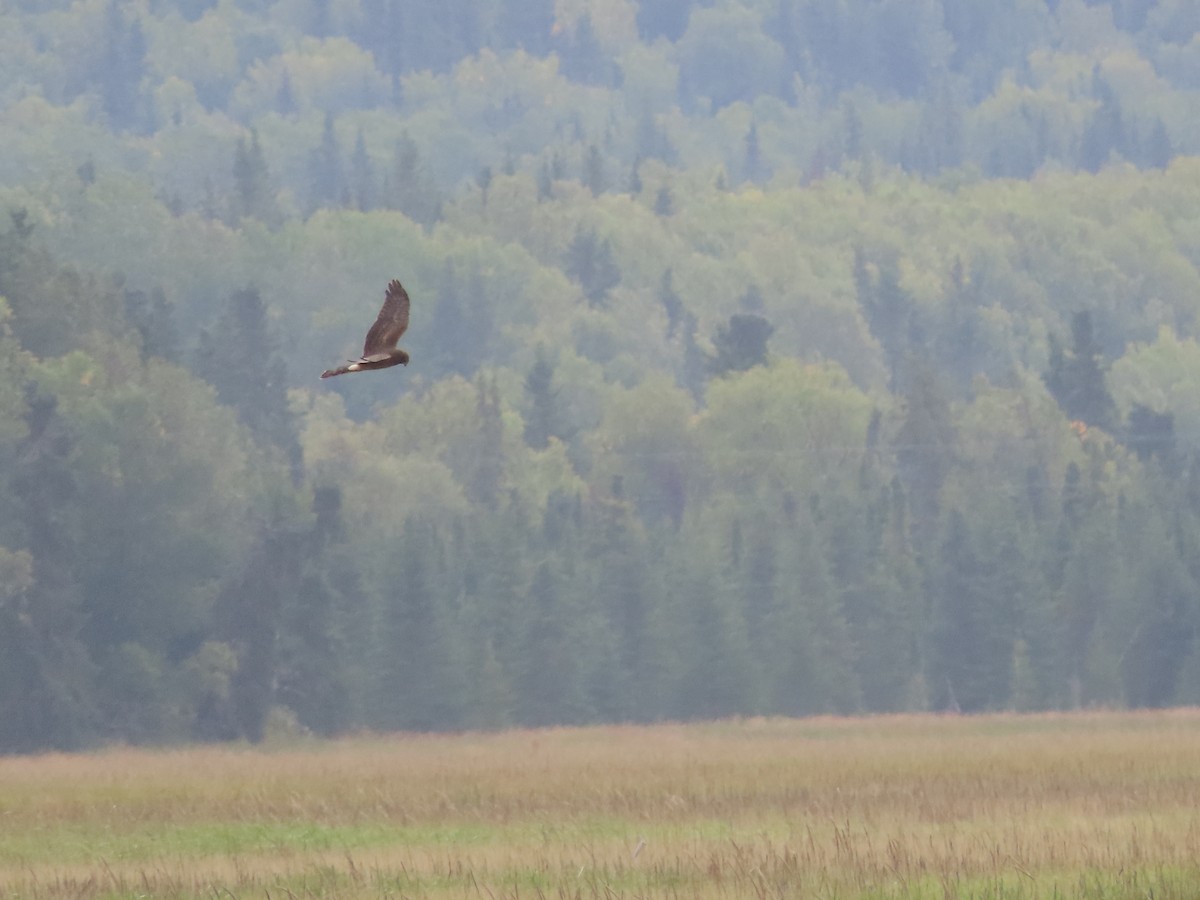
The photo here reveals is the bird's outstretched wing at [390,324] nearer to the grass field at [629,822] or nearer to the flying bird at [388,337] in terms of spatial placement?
the flying bird at [388,337]

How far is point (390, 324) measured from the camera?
16656mm

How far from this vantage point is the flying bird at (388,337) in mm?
16000

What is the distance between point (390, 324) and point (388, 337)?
0.59 ft

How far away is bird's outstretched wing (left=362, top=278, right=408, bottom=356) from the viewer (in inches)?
647

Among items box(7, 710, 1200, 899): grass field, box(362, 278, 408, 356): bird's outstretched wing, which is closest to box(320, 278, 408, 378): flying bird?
box(362, 278, 408, 356): bird's outstretched wing

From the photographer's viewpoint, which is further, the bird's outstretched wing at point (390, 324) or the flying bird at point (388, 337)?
the bird's outstretched wing at point (390, 324)

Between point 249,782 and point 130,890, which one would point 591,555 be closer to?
point 249,782

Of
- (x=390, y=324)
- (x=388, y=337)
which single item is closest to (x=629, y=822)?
(x=390, y=324)

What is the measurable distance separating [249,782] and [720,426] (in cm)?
7787

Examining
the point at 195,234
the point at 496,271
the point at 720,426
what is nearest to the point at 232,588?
the point at 720,426

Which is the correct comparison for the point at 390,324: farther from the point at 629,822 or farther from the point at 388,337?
the point at 629,822

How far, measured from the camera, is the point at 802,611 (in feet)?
267

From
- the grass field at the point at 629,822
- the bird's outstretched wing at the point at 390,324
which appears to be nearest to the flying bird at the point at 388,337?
the bird's outstretched wing at the point at 390,324

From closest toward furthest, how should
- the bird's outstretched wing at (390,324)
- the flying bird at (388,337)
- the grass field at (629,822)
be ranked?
the flying bird at (388,337), the bird's outstretched wing at (390,324), the grass field at (629,822)
